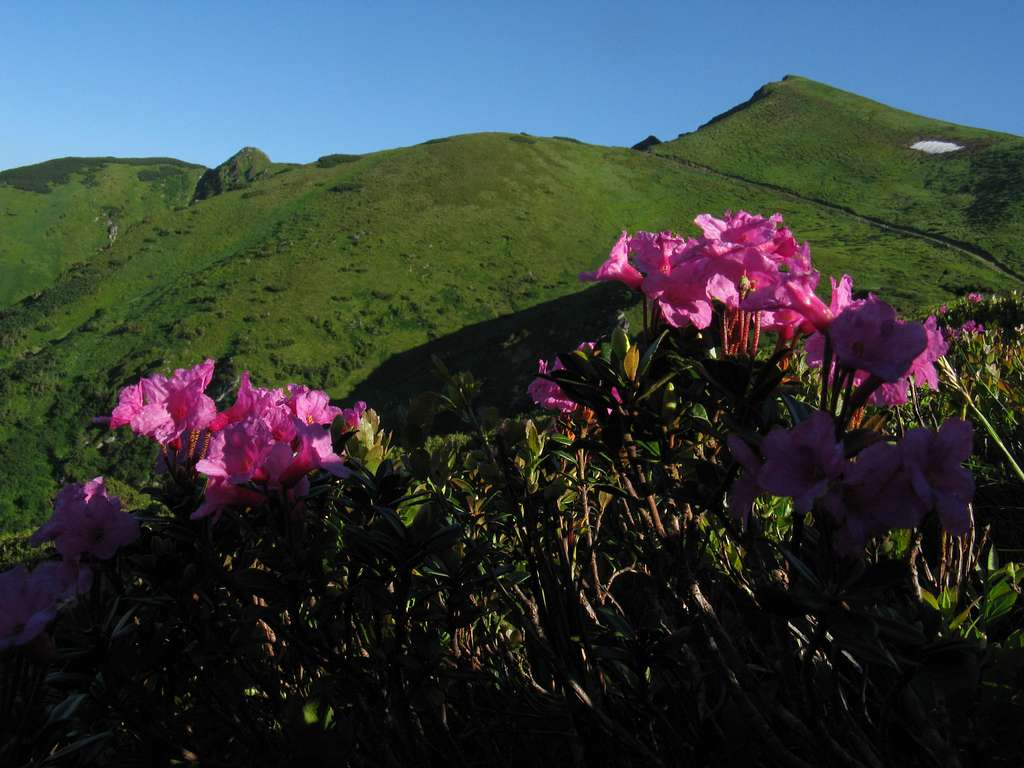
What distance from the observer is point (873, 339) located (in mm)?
942

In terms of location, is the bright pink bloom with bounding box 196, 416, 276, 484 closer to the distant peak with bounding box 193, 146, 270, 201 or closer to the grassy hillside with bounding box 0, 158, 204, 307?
the grassy hillside with bounding box 0, 158, 204, 307

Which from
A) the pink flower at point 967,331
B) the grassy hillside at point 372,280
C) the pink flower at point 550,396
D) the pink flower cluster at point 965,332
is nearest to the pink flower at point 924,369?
the pink flower at point 550,396

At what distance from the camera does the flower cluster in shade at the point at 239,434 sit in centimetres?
131

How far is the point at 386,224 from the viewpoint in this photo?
48125mm

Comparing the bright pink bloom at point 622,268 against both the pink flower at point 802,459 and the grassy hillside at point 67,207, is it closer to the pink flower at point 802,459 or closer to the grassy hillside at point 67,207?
the pink flower at point 802,459

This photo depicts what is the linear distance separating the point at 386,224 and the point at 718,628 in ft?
162

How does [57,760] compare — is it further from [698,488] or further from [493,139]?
[493,139]

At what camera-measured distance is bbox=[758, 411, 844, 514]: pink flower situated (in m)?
0.85

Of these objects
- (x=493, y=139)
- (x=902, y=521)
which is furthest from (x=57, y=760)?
(x=493, y=139)

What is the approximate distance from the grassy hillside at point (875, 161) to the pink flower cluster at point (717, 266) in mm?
45734

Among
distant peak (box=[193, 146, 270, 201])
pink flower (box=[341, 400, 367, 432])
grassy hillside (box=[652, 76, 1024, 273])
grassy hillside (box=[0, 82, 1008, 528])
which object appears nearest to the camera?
pink flower (box=[341, 400, 367, 432])

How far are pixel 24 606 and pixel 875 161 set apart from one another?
7103 centimetres

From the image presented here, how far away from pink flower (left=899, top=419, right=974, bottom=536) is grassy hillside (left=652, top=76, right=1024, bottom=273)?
4622cm

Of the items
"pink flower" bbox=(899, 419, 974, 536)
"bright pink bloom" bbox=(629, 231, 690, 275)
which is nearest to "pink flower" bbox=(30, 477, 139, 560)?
"bright pink bloom" bbox=(629, 231, 690, 275)
